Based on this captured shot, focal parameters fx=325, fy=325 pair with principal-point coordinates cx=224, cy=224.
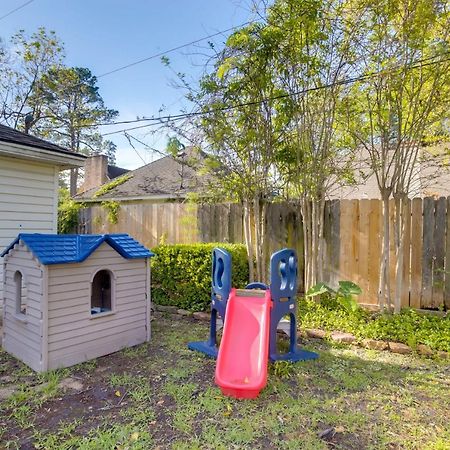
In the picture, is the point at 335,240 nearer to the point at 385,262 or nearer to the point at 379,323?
the point at 385,262

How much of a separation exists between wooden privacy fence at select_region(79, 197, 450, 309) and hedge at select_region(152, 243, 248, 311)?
831 mm

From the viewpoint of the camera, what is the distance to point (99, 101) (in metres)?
19.9

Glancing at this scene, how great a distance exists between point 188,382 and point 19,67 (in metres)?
17.4

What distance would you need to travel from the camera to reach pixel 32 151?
465 cm

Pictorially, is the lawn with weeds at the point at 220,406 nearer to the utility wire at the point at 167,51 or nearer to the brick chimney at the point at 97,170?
the utility wire at the point at 167,51

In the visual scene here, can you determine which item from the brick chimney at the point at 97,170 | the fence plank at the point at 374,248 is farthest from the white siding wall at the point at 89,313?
the brick chimney at the point at 97,170

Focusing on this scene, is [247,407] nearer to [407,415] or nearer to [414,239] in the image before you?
[407,415]

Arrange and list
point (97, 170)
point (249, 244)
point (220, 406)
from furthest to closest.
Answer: point (97, 170) < point (249, 244) < point (220, 406)

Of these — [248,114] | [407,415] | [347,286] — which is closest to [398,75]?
[248,114]

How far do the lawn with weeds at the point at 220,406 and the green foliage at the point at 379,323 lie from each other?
10.6 inches

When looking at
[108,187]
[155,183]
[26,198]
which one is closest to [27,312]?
[26,198]

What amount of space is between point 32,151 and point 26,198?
2.45 ft

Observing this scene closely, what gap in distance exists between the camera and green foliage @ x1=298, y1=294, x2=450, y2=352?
3.57 m

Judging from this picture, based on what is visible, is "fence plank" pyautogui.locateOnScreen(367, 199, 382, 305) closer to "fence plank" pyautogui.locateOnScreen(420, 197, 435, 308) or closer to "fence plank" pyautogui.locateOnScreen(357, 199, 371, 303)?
"fence plank" pyautogui.locateOnScreen(357, 199, 371, 303)
